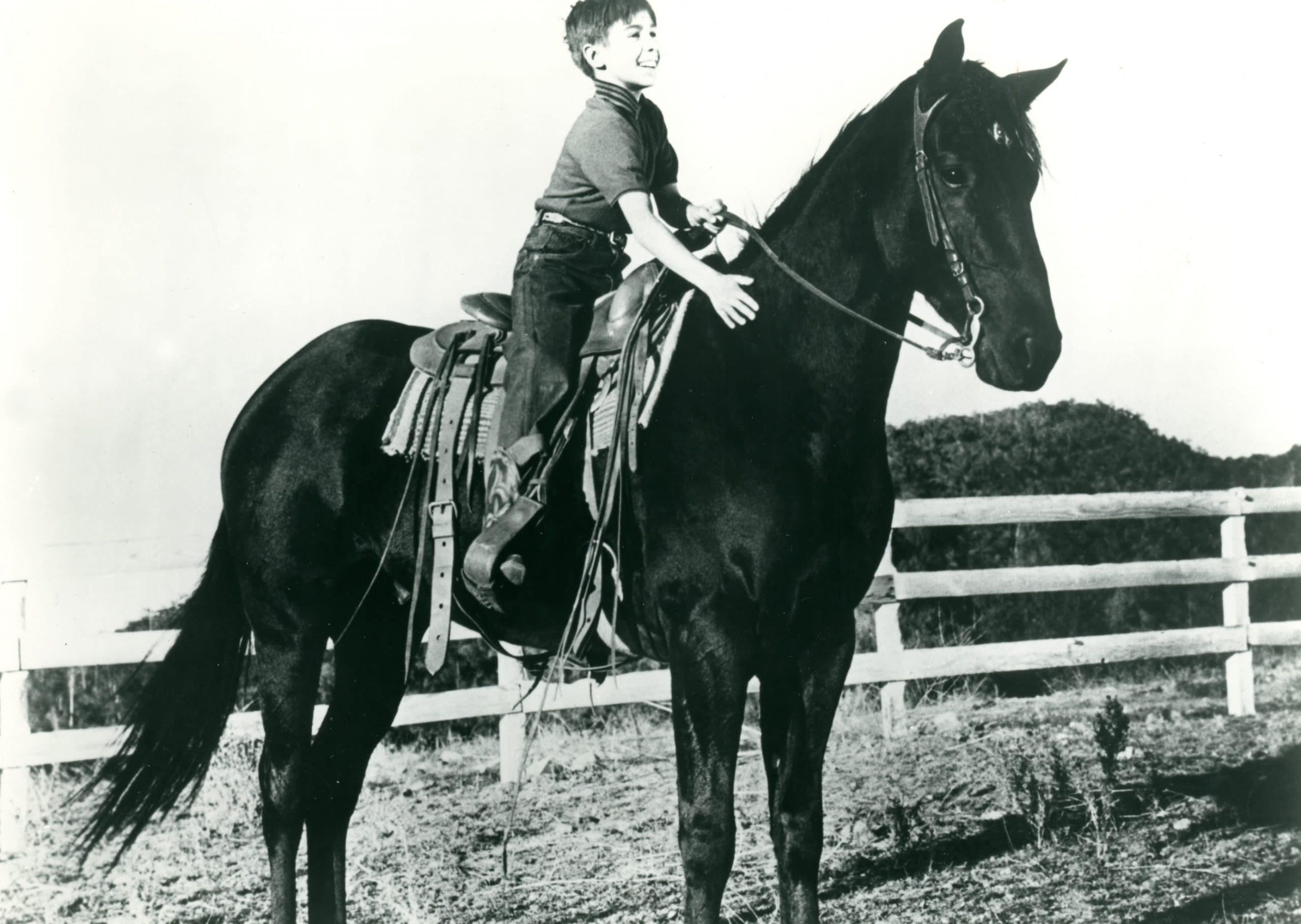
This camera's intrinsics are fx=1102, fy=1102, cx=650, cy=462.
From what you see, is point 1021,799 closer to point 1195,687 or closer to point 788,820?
point 788,820

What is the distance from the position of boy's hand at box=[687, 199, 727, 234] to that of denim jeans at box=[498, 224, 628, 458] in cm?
33

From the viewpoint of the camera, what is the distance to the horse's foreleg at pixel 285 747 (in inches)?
158

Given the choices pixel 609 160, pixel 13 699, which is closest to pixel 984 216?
pixel 609 160

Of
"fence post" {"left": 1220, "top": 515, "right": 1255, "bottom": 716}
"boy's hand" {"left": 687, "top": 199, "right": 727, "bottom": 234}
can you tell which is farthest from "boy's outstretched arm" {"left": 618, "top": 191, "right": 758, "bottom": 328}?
"fence post" {"left": 1220, "top": 515, "right": 1255, "bottom": 716}

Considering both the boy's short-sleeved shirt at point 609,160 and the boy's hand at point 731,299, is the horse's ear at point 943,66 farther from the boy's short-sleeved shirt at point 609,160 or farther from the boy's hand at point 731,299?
the boy's short-sleeved shirt at point 609,160

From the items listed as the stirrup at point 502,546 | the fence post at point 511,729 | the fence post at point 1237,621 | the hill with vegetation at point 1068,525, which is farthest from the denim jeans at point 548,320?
the fence post at point 1237,621

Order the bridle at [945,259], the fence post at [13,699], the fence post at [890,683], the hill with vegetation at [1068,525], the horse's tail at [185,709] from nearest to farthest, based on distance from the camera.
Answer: the bridle at [945,259], the horse's tail at [185,709], the fence post at [13,699], the fence post at [890,683], the hill with vegetation at [1068,525]

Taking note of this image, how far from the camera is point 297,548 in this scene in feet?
13.7

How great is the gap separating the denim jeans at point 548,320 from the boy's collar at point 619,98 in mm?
404

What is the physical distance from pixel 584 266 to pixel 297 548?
156cm

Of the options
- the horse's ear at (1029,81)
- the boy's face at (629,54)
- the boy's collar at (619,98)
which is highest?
the boy's face at (629,54)

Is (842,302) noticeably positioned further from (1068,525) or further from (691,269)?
(1068,525)

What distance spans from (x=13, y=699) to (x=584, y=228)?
194 inches

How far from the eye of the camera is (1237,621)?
356 inches
